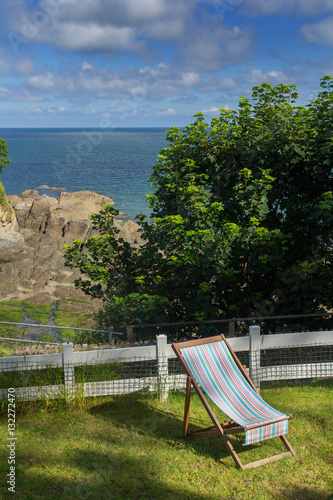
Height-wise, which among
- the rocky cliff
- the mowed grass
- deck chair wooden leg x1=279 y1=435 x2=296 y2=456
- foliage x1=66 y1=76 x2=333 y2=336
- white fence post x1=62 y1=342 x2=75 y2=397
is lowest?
the rocky cliff

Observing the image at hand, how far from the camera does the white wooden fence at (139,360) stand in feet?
17.6

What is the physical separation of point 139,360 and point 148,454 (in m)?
1.29

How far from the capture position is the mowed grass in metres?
3.89

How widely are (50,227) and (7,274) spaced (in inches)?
349

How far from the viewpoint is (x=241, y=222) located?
819cm

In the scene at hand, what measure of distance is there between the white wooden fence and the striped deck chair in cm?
64

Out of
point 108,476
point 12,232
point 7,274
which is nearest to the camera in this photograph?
point 108,476

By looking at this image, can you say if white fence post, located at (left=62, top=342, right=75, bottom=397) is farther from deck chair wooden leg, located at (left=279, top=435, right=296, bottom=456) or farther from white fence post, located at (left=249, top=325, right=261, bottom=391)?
deck chair wooden leg, located at (left=279, top=435, right=296, bottom=456)

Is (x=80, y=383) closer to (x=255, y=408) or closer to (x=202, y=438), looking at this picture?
(x=202, y=438)

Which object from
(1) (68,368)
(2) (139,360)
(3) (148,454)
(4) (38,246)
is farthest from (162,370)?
(4) (38,246)

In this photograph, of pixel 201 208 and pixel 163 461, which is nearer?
pixel 163 461

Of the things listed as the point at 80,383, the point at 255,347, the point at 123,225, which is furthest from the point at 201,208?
the point at 123,225

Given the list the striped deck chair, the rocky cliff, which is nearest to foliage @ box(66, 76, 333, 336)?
the striped deck chair

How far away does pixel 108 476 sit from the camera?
4.07m
